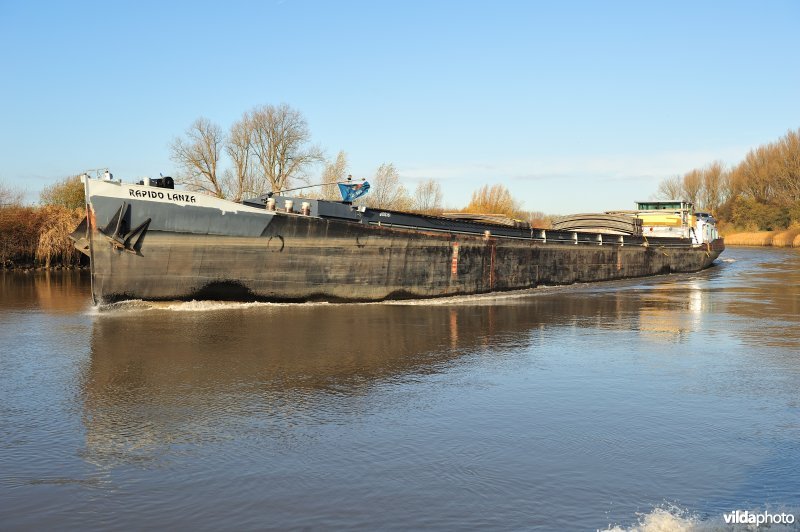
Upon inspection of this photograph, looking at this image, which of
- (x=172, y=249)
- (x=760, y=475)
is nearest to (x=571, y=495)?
(x=760, y=475)

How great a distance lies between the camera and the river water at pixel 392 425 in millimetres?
5434

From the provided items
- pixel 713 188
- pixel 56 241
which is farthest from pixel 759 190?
pixel 56 241

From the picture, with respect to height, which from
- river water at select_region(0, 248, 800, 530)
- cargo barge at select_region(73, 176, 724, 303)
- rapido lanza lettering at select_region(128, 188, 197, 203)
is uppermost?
rapido lanza lettering at select_region(128, 188, 197, 203)

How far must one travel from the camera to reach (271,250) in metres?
19.3

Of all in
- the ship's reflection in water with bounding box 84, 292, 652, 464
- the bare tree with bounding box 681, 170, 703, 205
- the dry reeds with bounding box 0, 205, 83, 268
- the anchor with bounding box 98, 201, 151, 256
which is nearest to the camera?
the ship's reflection in water with bounding box 84, 292, 652, 464

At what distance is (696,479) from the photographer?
6070 millimetres

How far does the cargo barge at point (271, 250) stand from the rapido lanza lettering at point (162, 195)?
0.03m

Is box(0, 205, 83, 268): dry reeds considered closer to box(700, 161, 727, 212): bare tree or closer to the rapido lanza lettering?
the rapido lanza lettering

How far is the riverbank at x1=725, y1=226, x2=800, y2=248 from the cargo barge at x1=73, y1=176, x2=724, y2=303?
66150 millimetres

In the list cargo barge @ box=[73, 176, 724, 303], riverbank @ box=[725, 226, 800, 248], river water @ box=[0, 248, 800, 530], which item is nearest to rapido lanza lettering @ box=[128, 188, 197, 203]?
cargo barge @ box=[73, 176, 724, 303]

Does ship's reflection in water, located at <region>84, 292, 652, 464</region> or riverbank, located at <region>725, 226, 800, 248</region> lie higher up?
riverbank, located at <region>725, 226, 800, 248</region>

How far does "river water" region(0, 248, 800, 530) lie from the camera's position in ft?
17.8

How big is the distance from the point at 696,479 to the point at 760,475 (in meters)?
0.64

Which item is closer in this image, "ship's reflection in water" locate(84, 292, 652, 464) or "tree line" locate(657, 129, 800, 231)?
"ship's reflection in water" locate(84, 292, 652, 464)
